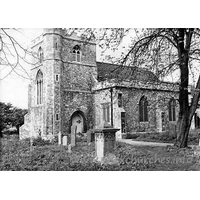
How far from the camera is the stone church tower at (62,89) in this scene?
6679 mm

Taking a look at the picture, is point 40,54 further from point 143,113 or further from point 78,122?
point 143,113

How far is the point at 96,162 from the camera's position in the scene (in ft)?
15.9

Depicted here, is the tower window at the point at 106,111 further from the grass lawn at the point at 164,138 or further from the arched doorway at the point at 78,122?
the grass lawn at the point at 164,138

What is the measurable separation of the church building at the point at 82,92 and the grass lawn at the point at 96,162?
73cm

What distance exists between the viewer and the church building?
5.95 meters

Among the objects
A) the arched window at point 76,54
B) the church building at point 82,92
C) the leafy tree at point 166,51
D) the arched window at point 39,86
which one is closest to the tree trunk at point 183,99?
the leafy tree at point 166,51

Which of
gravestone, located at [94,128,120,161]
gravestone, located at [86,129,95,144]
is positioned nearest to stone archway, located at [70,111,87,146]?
gravestone, located at [86,129,95,144]

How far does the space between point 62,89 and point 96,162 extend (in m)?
3.69

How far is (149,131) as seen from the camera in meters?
8.77
